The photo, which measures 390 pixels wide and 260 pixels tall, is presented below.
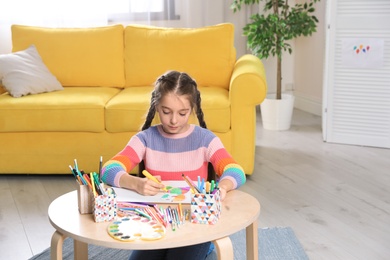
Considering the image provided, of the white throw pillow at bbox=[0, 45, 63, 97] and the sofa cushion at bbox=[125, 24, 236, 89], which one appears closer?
the white throw pillow at bbox=[0, 45, 63, 97]

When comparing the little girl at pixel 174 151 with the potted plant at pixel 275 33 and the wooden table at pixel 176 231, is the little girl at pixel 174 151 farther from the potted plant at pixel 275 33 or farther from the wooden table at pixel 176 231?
the potted plant at pixel 275 33

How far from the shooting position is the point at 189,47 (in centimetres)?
381

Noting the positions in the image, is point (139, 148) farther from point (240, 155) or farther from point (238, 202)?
point (240, 155)

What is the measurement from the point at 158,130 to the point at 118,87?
1830 mm

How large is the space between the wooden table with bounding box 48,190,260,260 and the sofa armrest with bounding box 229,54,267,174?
142 cm

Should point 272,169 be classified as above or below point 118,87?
below

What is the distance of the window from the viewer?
4.67m

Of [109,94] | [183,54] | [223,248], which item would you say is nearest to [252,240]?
[223,248]

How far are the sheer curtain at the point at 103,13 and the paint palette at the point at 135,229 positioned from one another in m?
3.12

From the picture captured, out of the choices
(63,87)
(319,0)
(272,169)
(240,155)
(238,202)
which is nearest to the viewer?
(238,202)

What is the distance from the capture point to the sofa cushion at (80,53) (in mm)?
3871

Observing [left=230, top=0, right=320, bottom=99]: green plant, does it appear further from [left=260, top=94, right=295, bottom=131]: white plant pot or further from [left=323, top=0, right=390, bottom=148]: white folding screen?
[left=323, top=0, right=390, bottom=148]: white folding screen

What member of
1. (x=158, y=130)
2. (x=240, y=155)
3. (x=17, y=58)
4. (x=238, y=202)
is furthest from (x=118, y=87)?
(x=238, y=202)

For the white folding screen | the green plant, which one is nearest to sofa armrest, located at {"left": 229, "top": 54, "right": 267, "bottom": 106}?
the white folding screen
